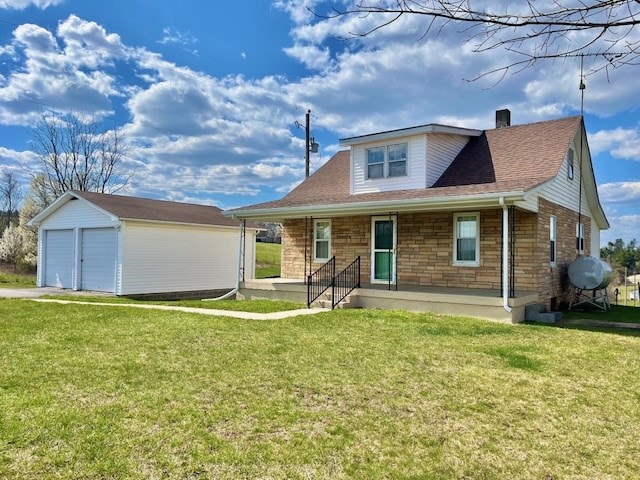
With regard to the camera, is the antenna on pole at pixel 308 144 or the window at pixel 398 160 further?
the antenna on pole at pixel 308 144

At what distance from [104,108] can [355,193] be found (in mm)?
21095

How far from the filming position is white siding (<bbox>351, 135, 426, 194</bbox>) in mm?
12844

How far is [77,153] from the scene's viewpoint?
32031 millimetres

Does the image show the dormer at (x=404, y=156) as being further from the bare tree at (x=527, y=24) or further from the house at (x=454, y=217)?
the bare tree at (x=527, y=24)

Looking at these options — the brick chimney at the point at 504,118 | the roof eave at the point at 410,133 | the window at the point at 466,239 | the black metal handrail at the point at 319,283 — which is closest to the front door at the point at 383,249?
the black metal handrail at the point at 319,283

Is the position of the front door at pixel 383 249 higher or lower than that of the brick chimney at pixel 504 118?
lower

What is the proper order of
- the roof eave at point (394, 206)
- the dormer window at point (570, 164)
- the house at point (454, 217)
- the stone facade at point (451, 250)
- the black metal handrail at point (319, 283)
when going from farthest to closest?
the dormer window at point (570, 164) < the black metal handrail at point (319, 283) < the stone facade at point (451, 250) < the house at point (454, 217) < the roof eave at point (394, 206)

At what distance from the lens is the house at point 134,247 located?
54.5ft

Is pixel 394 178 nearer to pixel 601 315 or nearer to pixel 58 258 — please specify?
pixel 601 315

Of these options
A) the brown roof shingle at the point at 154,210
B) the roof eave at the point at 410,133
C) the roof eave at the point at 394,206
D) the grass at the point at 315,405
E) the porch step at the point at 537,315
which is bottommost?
the grass at the point at 315,405

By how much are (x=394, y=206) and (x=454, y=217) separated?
6.53ft

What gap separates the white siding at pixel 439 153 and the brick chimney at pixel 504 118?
219 centimetres

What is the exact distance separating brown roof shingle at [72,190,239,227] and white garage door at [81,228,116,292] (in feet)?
3.26

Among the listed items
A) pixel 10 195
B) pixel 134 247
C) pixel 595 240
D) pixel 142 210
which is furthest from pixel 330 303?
pixel 10 195
